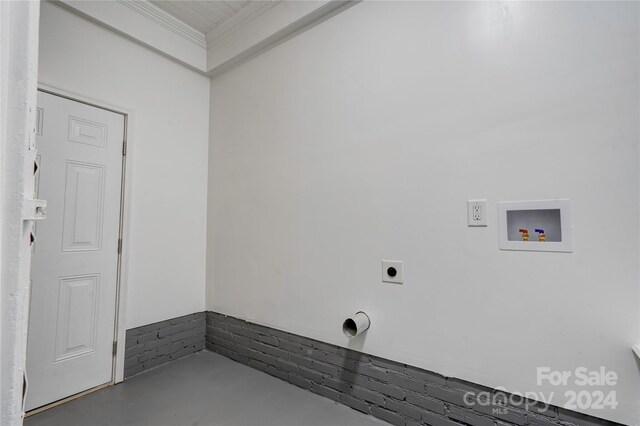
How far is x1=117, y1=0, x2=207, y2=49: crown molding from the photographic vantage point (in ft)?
7.72

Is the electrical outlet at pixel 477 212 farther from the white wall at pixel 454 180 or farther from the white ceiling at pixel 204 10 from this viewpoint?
the white ceiling at pixel 204 10

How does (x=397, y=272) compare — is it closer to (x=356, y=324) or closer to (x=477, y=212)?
(x=356, y=324)

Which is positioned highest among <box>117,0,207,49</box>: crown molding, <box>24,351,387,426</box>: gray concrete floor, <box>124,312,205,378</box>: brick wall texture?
<box>117,0,207,49</box>: crown molding

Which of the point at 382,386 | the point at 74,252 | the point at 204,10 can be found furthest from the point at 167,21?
the point at 382,386

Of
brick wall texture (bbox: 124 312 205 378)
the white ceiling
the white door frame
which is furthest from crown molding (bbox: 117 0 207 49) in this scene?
brick wall texture (bbox: 124 312 205 378)

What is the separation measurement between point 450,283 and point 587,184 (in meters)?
0.77

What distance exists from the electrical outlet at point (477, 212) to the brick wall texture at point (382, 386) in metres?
0.85

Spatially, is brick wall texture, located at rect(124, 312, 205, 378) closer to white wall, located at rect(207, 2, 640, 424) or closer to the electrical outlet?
white wall, located at rect(207, 2, 640, 424)

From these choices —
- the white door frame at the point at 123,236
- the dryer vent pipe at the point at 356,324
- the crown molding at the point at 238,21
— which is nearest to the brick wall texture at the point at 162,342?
the white door frame at the point at 123,236

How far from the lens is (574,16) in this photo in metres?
1.36

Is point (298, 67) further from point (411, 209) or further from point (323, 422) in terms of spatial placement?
point (323, 422)

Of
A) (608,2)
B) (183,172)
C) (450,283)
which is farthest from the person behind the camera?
(183,172)

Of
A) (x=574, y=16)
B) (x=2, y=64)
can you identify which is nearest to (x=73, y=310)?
(x=2, y=64)

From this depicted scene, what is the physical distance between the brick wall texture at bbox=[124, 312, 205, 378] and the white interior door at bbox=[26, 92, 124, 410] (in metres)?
0.14
